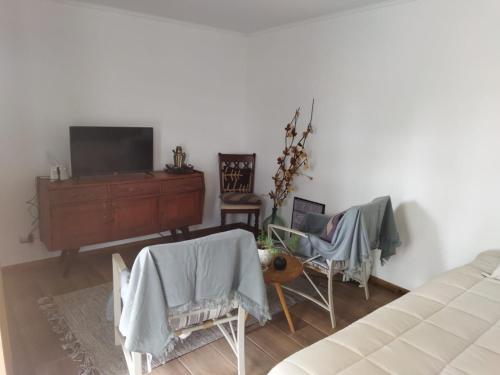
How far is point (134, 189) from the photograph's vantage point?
332 centimetres

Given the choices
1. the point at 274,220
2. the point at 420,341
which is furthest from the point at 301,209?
the point at 420,341

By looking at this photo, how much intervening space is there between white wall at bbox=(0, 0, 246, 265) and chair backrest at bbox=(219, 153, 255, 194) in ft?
0.76

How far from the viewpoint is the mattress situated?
1.35m

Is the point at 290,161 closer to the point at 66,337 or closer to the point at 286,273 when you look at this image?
the point at 286,273

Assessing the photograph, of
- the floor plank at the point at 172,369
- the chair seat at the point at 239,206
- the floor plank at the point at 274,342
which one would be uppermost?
the chair seat at the point at 239,206

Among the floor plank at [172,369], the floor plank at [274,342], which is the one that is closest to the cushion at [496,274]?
the floor plank at [274,342]

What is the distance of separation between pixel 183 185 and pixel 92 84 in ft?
4.21

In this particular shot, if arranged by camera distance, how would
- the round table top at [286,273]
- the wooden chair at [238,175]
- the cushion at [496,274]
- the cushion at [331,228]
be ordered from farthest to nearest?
the wooden chair at [238,175] < the cushion at [331,228] < the round table top at [286,273] < the cushion at [496,274]

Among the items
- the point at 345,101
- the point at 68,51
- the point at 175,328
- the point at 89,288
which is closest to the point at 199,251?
the point at 175,328

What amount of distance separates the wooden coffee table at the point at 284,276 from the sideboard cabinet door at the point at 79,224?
63.9 inches

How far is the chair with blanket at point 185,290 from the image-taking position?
1.68 m

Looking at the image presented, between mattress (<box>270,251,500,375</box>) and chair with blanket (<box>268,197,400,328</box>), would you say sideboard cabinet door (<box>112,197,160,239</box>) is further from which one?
mattress (<box>270,251,500,375</box>)

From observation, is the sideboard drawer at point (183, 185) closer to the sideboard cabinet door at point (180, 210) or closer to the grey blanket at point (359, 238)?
the sideboard cabinet door at point (180, 210)

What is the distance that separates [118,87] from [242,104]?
1.53 m
